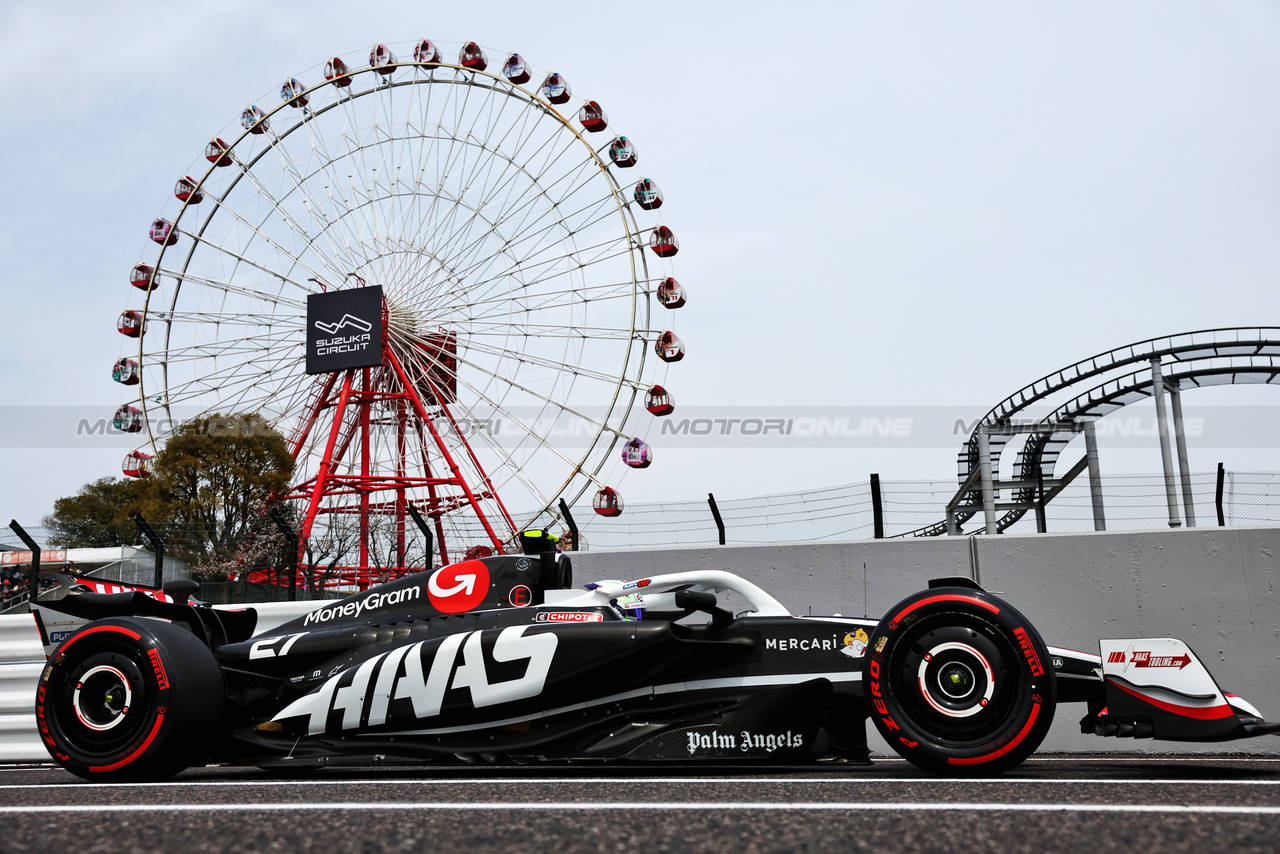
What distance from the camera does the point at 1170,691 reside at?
3.84 meters

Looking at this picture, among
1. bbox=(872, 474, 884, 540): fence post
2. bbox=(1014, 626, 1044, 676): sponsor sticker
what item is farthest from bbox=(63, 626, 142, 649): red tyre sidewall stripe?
bbox=(872, 474, 884, 540): fence post

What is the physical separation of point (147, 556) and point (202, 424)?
9535 mm

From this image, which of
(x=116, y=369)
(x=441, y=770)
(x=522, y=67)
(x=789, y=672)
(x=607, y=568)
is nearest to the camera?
(x=789, y=672)

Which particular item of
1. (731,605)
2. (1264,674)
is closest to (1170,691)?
(1264,674)

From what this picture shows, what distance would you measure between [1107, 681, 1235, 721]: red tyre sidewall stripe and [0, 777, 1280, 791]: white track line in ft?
0.95

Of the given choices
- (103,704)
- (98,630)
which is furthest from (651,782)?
(98,630)

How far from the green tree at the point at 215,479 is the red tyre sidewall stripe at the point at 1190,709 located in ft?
96.7

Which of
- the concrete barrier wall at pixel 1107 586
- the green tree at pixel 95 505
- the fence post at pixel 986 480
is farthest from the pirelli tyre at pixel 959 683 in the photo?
the green tree at pixel 95 505

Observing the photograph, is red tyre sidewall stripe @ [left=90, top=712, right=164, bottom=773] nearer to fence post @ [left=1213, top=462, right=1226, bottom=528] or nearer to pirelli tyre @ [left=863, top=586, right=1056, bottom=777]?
pirelli tyre @ [left=863, top=586, right=1056, bottom=777]

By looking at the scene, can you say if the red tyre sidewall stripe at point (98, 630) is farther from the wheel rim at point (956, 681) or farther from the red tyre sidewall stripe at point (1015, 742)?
the red tyre sidewall stripe at point (1015, 742)

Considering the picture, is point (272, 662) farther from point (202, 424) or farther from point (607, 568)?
point (202, 424)

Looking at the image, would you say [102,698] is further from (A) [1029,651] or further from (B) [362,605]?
(A) [1029,651]

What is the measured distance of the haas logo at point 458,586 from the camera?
5.10 metres

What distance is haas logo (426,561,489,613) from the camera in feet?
16.7
